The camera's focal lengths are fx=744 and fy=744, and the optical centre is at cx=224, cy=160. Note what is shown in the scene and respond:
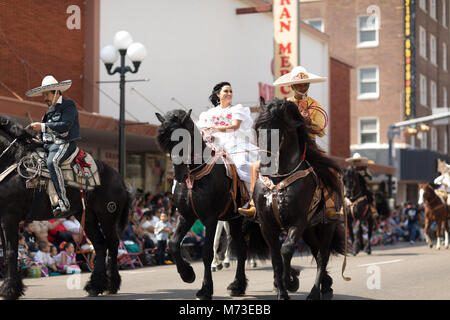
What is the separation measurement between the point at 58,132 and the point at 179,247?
2386 mm

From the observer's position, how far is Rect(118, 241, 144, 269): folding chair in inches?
683

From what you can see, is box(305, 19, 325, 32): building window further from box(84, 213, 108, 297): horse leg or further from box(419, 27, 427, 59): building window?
box(84, 213, 108, 297): horse leg

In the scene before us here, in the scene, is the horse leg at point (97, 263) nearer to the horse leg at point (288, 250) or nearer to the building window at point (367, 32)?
the horse leg at point (288, 250)

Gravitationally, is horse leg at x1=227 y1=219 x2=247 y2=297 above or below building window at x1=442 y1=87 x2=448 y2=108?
below

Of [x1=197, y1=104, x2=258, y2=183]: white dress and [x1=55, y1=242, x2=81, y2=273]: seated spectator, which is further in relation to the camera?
[x1=55, y1=242, x2=81, y2=273]: seated spectator

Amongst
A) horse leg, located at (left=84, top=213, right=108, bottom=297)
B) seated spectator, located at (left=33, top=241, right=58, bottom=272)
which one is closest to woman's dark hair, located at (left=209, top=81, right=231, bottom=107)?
horse leg, located at (left=84, top=213, right=108, bottom=297)

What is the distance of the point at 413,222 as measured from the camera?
31.1 meters

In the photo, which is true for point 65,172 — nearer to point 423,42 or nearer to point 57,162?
point 57,162

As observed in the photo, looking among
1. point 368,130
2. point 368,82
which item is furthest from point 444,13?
point 368,130

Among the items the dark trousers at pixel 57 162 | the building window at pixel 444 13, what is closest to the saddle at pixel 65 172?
the dark trousers at pixel 57 162

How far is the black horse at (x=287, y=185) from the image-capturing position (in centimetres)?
885

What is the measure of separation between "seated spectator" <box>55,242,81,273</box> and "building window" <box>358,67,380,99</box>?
3332 cm

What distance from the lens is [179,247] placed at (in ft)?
31.5

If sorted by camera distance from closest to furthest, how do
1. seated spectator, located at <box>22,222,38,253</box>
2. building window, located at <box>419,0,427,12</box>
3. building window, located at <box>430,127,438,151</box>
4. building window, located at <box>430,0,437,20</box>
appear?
seated spectator, located at <box>22,222,38,253</box> → building window, located at <box>419,0,427,12</box> → building window, located at <box>430,0,437,20</box> → building window, located at <box>430,127,438,151</box>
